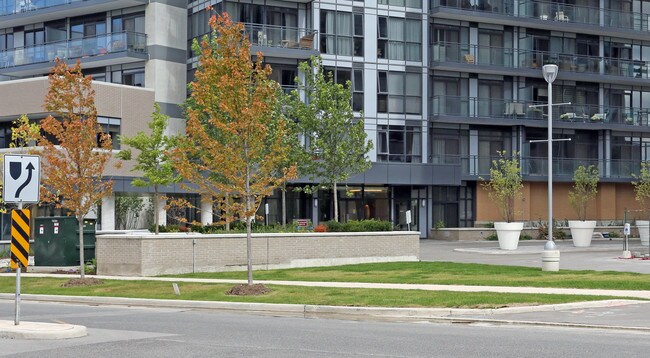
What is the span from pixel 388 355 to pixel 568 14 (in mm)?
48217

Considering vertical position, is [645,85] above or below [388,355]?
above

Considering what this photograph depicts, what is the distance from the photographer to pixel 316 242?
105ft

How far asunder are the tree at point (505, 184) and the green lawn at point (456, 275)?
2006 cm

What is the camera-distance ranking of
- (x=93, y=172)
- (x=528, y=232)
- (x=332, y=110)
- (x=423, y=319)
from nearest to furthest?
1. (x=423, y=319)
2. (x=93, y=172)
3. (x=332, y=110)
4. (x=528, y=232)

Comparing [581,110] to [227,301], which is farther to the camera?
[581,110]

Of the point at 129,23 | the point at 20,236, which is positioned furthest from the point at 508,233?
the point at 20,236

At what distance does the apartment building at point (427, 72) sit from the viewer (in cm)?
4956

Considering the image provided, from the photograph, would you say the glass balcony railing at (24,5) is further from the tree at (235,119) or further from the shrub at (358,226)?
the tree at (235,119)

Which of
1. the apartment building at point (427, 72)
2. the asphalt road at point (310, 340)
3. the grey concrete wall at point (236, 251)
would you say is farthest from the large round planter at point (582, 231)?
the asphalt road at point (310, 340)

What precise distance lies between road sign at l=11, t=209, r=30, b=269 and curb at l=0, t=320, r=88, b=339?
3.77 feet

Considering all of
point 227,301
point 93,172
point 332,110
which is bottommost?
point 227,301

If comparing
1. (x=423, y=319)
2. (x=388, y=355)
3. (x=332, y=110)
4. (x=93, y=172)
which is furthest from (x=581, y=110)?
(x=388, y=355)

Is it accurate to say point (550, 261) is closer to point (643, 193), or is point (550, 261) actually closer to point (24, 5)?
point (643, 193)

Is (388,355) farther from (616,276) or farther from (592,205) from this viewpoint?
(592,205)
